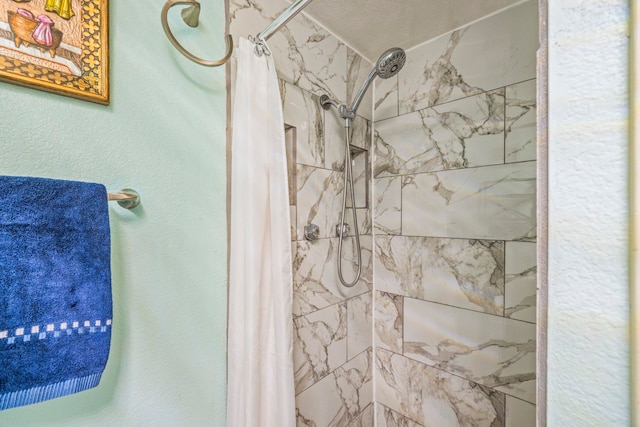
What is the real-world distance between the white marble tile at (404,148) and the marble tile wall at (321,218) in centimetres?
12

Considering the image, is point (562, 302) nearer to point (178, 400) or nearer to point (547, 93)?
point (547, 93)

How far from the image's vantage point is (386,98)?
1.57 m

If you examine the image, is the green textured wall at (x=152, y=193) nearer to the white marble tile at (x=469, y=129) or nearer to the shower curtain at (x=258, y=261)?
the shower curtain at (x=258, y=261)

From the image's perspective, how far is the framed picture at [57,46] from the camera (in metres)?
0.54

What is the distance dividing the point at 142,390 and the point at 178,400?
0.38 ft

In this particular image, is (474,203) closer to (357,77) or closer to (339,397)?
(357,77)

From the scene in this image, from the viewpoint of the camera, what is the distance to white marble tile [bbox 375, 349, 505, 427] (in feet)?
4.04

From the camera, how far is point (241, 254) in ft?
2.73

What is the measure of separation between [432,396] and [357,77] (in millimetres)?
1799

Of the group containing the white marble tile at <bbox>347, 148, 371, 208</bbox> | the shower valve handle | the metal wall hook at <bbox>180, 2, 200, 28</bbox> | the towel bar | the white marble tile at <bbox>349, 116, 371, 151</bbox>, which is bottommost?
the shower valve handle

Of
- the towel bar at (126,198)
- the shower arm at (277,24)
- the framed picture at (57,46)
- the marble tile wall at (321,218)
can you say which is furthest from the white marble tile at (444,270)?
the framed picture at (57,46)

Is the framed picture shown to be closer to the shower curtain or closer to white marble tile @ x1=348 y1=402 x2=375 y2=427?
the shower curtain

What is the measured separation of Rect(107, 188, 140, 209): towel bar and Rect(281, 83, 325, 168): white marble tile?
2.11ft

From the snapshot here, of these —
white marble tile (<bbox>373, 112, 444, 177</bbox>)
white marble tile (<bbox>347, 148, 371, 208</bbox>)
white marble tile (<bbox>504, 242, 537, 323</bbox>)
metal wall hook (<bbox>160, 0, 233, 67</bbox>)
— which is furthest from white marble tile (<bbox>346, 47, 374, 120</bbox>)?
white marble tile (<bbox>504, 242, 537, 323</bbox>)
